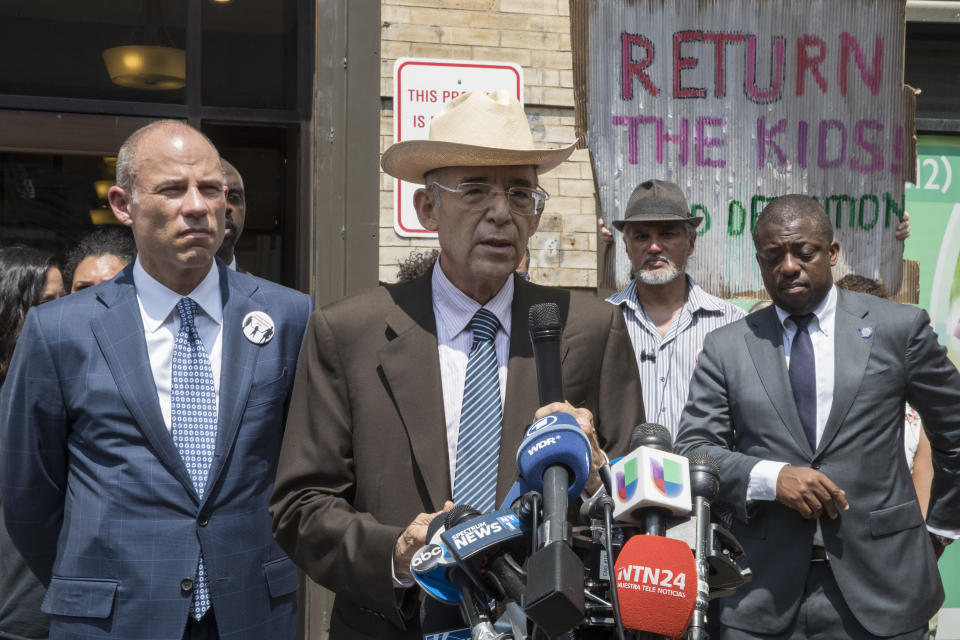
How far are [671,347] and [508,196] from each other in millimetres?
2583

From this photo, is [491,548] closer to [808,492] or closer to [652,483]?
[652,483]

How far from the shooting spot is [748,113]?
23.1 feet

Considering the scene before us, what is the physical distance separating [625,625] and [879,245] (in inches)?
222

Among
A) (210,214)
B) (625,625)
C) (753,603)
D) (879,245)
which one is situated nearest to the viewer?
(625,625)

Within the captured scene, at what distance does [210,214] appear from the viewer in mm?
3572

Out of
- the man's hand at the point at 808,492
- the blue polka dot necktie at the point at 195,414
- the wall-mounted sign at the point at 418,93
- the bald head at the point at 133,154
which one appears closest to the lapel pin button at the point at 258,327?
the blue polka dot necktie at the point at 195,414

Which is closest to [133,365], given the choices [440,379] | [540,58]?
[440,379]

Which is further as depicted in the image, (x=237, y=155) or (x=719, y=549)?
(x=237, y=155)

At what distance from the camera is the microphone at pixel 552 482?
1755 millimetres

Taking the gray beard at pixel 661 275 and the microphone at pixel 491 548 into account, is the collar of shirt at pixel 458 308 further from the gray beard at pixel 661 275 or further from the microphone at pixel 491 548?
the gray beard at pixel 661 275

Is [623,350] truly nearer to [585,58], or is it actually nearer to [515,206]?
[515,206]

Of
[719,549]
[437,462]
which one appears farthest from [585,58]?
[719,549]

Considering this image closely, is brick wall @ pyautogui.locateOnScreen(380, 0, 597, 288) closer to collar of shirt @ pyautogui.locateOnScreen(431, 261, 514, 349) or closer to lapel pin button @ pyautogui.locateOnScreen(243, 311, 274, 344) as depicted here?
lapel pin button @ pyautogui.locateOnScreen(243, 311, 274, 344)

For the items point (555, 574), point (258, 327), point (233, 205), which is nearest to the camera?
point (555, 574)
